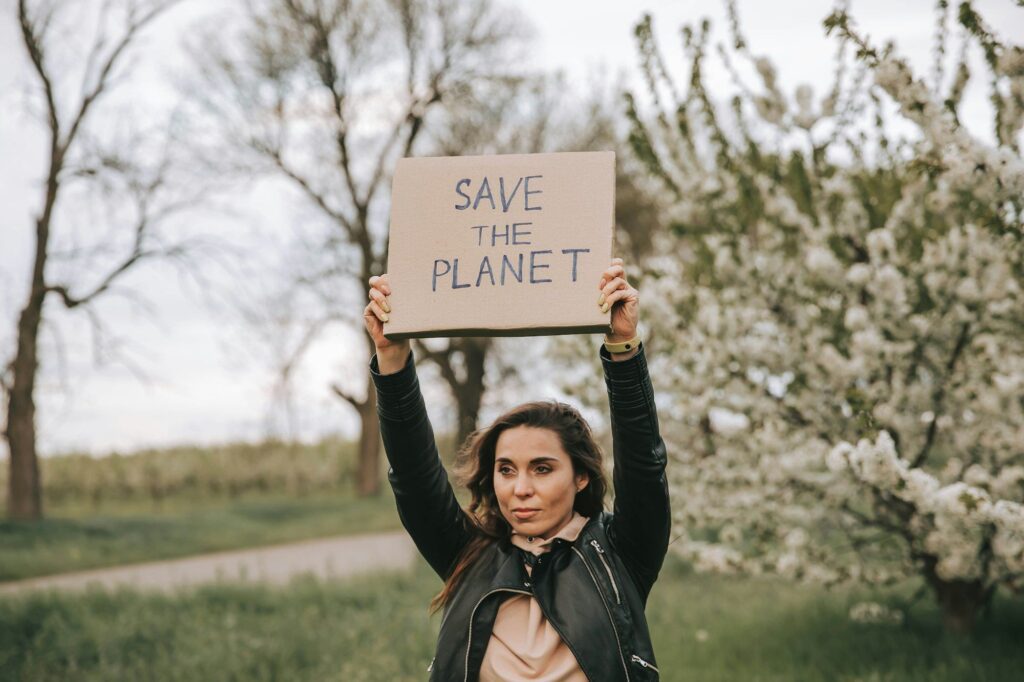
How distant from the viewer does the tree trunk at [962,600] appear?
17.9 feet

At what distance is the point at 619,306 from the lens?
2209 mm

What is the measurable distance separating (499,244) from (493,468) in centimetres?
63

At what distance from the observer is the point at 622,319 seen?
86.4 inches

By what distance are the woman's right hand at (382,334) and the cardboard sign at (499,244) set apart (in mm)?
25

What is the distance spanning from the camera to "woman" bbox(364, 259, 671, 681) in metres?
2.16

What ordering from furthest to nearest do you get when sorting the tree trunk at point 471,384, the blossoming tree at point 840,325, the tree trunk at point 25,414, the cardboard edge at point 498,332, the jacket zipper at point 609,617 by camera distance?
the tree trunk at point 471,384
the tree trunk at point 25,414
the blossoming tree at point 840,325
the cardboard edge at point 498,332
the jacket zipper at point 609,617

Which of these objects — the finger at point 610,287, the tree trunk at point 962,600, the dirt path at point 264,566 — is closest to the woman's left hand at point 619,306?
the finger at point 610,287

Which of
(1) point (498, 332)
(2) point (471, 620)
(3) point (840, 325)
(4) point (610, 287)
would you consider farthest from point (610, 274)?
(3) point (840, 325)

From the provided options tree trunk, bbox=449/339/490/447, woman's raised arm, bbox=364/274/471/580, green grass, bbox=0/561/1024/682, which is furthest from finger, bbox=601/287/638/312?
tree trunk, bbox=449/339/490/447

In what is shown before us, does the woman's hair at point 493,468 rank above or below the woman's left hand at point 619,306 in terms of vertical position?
below

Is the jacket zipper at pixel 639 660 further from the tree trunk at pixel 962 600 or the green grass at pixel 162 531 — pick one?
the green grass at pixel 162 531

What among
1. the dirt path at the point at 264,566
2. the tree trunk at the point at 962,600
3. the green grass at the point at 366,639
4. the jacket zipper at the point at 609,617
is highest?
the jacket zipper at the point at 609,617

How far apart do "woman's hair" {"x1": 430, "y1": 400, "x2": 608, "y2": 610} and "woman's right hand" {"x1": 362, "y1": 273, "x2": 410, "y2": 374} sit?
12.7 inches

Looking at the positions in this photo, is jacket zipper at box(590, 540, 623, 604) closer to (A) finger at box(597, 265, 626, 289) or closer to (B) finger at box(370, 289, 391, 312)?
(A) finger at box(597, 265, 626, 289)
